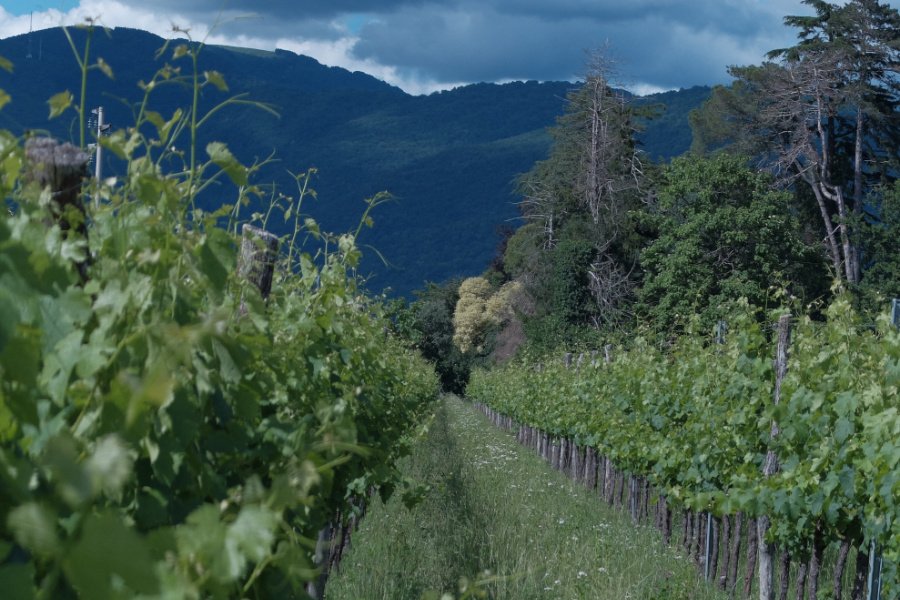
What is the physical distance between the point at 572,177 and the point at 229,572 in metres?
40.5

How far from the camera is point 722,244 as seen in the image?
32.1m

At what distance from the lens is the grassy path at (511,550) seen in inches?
277

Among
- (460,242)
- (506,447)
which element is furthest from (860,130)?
(460,242)

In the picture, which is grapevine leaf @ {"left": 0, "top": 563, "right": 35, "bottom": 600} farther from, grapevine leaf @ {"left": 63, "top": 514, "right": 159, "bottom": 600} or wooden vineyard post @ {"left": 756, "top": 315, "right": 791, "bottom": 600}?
wooden vineyard post @ {"left": 756, "top": 315, "right": 791, "bottom": 600}

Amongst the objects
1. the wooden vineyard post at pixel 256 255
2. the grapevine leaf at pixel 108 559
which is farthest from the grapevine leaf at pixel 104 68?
the grapevine leaf at pixel 108 559

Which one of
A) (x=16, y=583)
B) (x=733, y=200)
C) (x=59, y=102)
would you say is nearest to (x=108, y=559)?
(x=16, y=583)

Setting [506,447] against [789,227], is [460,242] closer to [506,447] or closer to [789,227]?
[789,227]

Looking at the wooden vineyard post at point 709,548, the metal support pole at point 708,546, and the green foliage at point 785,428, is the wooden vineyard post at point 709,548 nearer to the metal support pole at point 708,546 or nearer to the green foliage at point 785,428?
the metal support pole at point 708,546

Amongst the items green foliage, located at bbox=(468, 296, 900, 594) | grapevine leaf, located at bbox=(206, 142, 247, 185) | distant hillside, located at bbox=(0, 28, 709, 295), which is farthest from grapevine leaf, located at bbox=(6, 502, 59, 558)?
distant hillside, located at bbox=(0, 28, 709, 295)

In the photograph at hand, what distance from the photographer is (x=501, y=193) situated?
6590 inches

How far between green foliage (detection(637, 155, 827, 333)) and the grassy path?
Result: 19782 mm

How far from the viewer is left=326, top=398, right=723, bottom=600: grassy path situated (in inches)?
277

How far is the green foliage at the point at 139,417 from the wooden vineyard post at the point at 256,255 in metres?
0.31

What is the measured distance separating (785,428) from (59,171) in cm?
528
